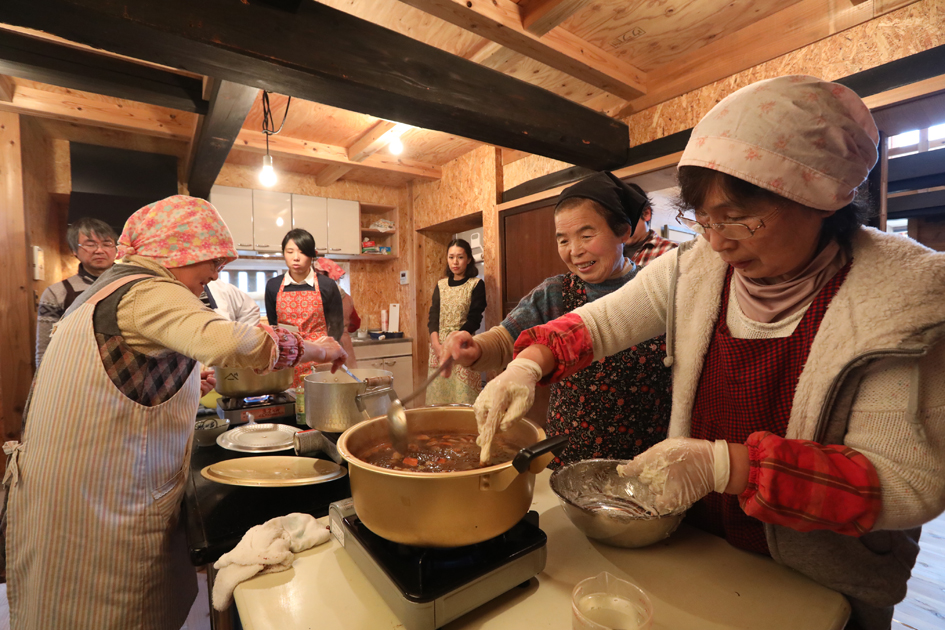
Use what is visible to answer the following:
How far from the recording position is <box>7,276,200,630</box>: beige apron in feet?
3.72

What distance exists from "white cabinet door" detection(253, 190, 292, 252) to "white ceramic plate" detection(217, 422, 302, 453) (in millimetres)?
3633

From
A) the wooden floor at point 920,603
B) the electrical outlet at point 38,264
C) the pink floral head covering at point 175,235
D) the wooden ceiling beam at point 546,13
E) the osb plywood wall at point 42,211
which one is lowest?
the wooden floor at point 920,603

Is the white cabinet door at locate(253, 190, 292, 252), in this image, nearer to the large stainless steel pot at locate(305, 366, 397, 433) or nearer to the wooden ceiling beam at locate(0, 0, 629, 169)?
the wooden ceiling beam at locate(0, 0, 629, 169)

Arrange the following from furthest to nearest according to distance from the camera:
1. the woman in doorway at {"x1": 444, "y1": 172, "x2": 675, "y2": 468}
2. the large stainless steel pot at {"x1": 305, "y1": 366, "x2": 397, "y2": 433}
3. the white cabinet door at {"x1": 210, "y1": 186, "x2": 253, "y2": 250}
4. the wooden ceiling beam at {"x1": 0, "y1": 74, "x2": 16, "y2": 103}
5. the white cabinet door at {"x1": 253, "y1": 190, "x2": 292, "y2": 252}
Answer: the white cabinet door at {"x1": 253, "y1": 190, "x2": 292, "y2": 252} → the white cabinet door at {"x1": 210, "y1": 186, "x2": 253, "y2": 250} → the wooden ceiling beam at {"x1": 0, "y1": 74, "x2": 16, "y2": 103} → the woman in doorway at {"x1": 444, "y1": 172, "x2": 675, "y2": 468} → the large stainless steel pot at {"x1": 305, "y1": 366, "x2": 397, "y2": 433}

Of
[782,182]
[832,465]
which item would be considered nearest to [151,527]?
[832,465]

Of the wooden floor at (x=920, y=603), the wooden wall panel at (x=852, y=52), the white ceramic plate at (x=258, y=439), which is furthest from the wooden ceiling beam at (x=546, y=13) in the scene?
the wooden floor at (x=920, y=603)

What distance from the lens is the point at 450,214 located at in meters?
5.12

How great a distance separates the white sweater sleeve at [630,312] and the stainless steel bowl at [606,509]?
0.94 feet

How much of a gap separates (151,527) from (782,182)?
5.71ft

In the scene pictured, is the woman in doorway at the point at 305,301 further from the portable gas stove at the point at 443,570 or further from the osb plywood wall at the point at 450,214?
the portable gas stove at the point at 443,570

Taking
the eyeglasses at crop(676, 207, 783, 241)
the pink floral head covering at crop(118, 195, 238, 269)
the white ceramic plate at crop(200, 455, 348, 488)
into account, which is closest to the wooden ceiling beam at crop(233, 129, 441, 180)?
the pink floral head covering at crop(118, 195, 238, 269)

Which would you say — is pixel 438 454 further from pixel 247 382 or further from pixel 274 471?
pixel 247 382

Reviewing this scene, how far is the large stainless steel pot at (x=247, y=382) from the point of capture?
1723mm

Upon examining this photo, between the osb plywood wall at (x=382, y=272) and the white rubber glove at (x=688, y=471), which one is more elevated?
the osb plywood wall at (x=382, y=272)
